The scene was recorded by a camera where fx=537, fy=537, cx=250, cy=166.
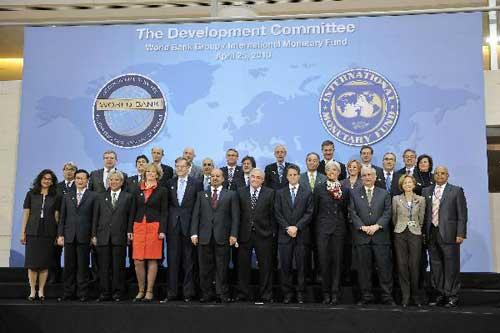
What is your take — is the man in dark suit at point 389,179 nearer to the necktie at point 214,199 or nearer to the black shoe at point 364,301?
the black shoe at point 364,301

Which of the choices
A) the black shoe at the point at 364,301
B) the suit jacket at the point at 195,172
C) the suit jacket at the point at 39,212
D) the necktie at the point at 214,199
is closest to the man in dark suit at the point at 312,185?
→ the black shoe at the point at 364,301

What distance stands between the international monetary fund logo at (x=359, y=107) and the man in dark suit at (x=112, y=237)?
9.09 feet

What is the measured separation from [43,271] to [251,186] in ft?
7.26

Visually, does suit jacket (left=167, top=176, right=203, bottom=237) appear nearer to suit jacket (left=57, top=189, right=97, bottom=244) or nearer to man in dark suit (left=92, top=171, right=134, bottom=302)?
man in dark suit (left=92, top=171, right=134, bottom=302)

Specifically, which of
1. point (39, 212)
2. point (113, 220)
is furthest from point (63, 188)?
point (113, 220)

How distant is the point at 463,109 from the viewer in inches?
254

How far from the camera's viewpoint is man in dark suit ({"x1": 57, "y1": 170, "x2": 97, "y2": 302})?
204 inches

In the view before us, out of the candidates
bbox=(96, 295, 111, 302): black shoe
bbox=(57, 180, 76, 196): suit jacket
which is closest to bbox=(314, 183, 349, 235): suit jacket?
bbox=(96, 295, 111, 302): black shoe

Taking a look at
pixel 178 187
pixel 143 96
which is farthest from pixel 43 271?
pixel 143 96

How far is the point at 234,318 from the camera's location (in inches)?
185

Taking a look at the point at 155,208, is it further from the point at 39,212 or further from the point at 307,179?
the point at 307,179

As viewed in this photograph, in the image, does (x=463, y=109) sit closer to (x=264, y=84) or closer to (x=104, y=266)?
(x=264, y=84)

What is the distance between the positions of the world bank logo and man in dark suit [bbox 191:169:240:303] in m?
2.10

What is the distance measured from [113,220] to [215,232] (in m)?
1.01
